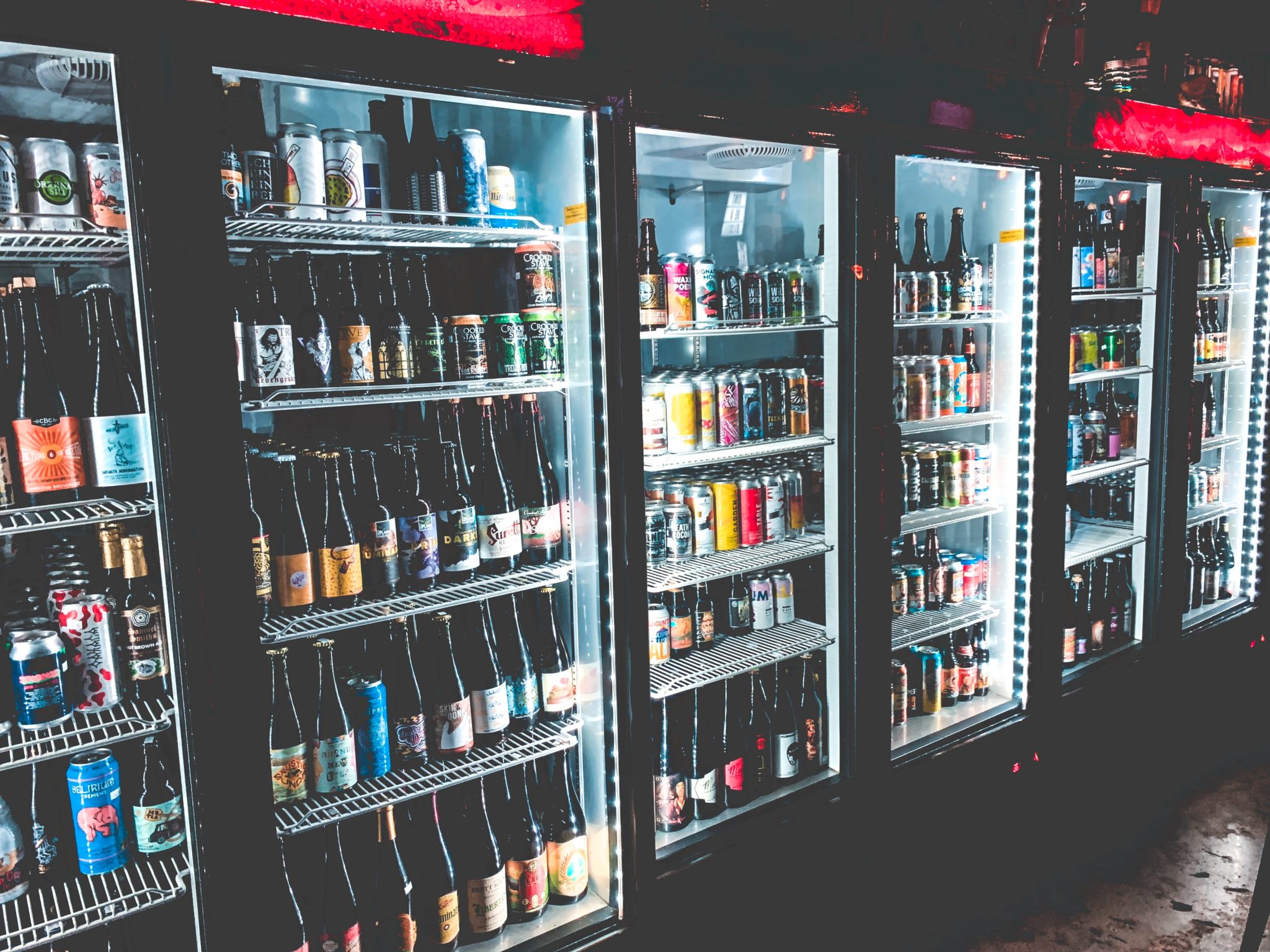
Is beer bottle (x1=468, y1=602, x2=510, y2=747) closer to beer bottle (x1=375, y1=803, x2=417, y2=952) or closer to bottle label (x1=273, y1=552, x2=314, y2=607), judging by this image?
beer bottle (x1=375, y1=803, x2=417, y2=952)

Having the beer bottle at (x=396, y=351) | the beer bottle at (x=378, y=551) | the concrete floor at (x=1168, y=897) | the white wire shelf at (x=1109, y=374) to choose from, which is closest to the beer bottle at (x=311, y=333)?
the beer bottle at (x=396, y=351)

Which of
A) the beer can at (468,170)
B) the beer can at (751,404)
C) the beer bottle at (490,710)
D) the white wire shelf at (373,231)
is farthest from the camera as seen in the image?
the beer can at (751,404)

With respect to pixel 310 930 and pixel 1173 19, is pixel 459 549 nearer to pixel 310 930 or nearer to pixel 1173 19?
pixel 310 930

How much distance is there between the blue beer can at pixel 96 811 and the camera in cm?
176

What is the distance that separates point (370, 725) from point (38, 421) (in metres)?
0.92

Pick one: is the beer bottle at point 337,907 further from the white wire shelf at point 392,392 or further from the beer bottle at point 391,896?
the white wire shelf at point 392,392

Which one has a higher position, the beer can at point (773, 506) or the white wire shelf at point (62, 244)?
the white wire shelf at point (62, 244)

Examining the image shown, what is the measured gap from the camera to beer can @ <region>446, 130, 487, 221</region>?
2129 mm

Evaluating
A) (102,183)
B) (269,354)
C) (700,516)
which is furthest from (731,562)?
(102,183)

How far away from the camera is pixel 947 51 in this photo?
2688 mm

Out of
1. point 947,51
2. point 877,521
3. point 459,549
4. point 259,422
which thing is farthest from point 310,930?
point 947,51

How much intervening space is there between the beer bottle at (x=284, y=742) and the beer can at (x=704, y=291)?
4.76ft

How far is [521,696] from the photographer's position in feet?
7.57

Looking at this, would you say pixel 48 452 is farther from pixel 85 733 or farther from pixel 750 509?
pixel 750 509
